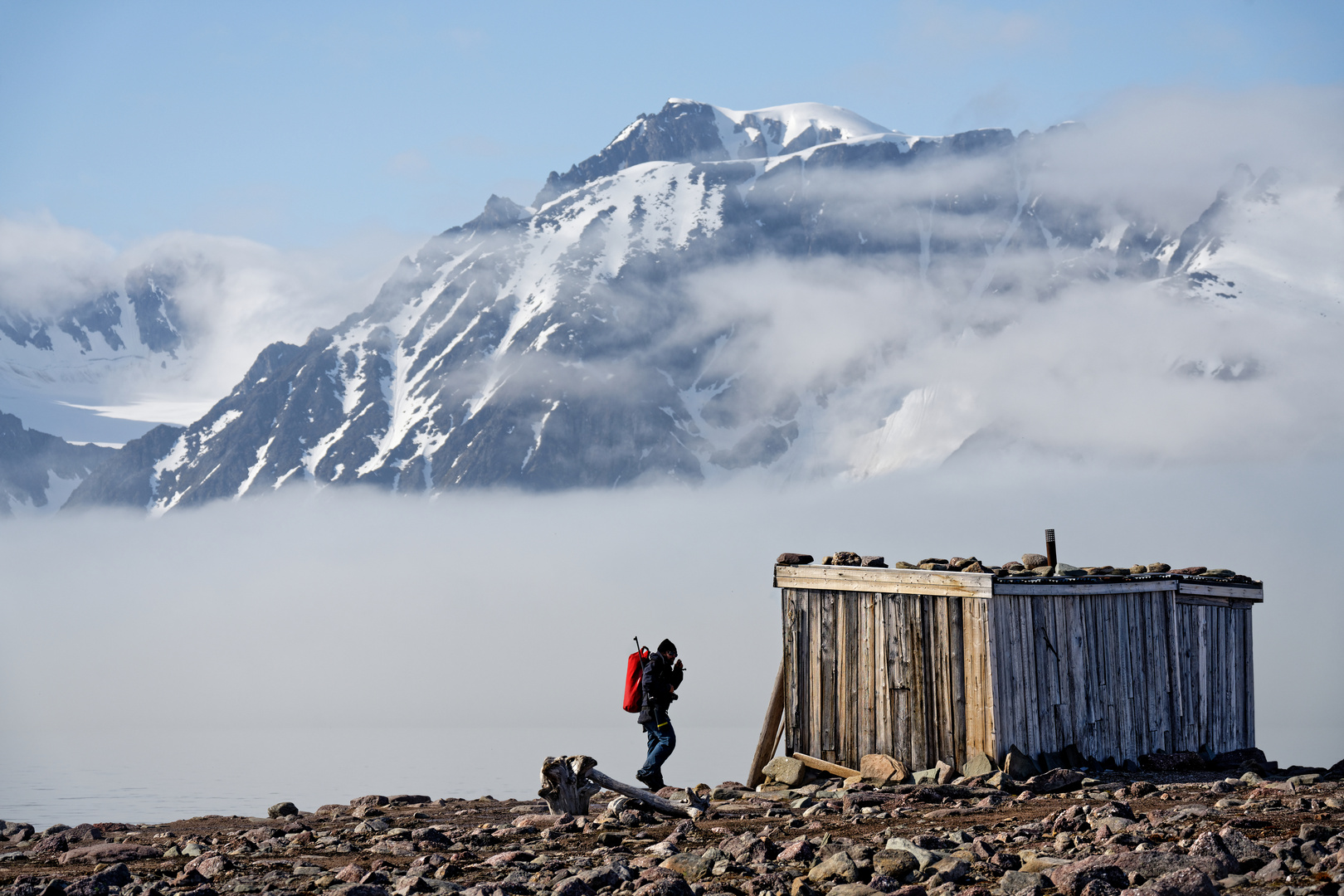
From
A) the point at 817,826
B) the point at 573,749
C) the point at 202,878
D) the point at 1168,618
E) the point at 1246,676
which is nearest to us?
the point at 202,878

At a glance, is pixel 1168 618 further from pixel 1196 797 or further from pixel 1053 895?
pixel 1053 895

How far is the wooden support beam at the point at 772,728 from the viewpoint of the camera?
1836cm

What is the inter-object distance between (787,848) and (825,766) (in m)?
6.96

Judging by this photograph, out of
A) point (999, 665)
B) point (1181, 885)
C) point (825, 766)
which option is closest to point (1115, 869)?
point (1181, 885)

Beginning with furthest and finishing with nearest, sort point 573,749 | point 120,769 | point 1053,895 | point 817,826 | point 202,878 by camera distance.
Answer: point 573,749 < point 120,769 < point 817,826 < point 202,878 < point 1053,895

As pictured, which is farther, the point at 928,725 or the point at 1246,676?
the point at 1246,676

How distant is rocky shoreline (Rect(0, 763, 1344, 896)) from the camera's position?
922 cm

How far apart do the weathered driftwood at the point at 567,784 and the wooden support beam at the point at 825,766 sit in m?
4.31

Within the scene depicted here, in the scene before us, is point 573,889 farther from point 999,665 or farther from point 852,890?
point 999,665

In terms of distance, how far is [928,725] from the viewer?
1664 cm

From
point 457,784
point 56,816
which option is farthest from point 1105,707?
point 457,784

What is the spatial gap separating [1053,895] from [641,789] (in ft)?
18.4

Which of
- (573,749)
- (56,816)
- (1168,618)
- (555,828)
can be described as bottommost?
(573,749)

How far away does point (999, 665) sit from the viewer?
1620cm
